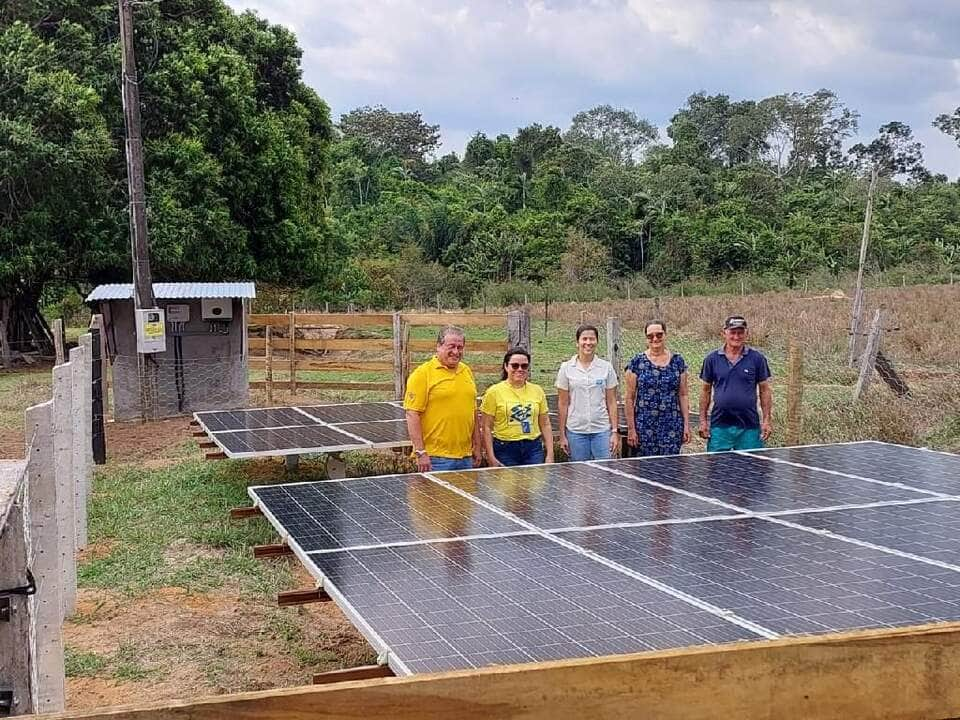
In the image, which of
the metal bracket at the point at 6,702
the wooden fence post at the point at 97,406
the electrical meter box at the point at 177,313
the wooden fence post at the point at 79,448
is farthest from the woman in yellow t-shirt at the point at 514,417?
the electrical meter box at the point at 177,313

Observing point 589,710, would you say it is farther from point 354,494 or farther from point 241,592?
point 241,592

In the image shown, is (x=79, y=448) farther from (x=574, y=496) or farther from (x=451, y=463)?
(x=574, y=496)

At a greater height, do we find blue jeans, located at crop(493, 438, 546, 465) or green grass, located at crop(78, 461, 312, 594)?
blue jeans, located at crop(493, 438, 546, 465)

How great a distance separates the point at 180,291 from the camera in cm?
1650

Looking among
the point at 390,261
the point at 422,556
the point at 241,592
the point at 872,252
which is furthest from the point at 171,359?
the point at 872,252

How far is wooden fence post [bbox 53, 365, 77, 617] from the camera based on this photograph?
6121 mm

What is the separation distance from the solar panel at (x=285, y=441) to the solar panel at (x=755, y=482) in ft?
10.9

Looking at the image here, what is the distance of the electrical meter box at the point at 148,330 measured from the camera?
1465 cm

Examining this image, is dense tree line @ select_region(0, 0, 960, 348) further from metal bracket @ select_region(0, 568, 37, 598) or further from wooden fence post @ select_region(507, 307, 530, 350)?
metal bracket @ select_region(0, 568, 37, 598)

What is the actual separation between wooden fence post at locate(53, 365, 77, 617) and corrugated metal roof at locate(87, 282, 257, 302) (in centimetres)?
939

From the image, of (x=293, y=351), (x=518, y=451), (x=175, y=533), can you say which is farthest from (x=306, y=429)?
(x=293, y=351)

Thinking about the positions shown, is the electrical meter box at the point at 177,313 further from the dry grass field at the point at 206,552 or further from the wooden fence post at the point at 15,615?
the wooden fence post at the point at 15,615

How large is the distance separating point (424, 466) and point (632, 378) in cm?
190

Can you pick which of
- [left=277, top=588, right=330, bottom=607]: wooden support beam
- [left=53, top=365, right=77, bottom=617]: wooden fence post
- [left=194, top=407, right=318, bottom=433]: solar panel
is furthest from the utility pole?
[left=277, top=588, right=330, bottom=607]: wooden support beam
